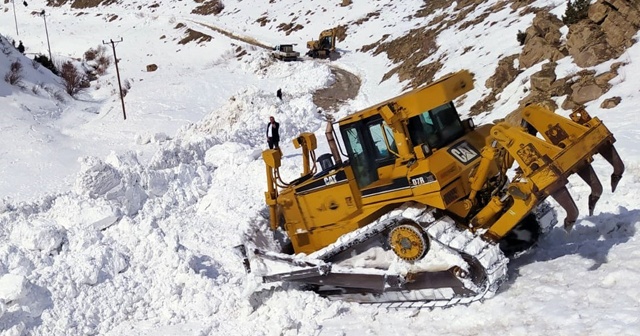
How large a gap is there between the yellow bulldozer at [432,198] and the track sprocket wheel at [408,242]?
0.01 metres

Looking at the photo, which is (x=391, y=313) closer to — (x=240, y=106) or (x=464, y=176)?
(x=464, y=176)

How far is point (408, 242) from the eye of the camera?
7215 mm

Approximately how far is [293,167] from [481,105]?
6.83 metres

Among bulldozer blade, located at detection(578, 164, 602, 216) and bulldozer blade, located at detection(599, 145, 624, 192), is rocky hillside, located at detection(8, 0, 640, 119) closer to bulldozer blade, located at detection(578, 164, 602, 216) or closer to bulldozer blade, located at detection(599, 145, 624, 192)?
bulldozer blade, located at detection(599, 145, 624, 192)

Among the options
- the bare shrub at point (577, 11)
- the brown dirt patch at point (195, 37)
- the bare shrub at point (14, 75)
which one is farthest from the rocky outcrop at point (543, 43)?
the brown dirt patch at point (195, 37)

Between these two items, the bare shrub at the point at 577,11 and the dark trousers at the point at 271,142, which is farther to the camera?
the bare shrub at the point at 577,11

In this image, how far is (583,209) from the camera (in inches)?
357

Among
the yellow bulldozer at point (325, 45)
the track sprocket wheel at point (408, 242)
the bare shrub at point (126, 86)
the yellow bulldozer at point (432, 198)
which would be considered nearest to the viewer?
the yellow bulldozer at point (432, 198)

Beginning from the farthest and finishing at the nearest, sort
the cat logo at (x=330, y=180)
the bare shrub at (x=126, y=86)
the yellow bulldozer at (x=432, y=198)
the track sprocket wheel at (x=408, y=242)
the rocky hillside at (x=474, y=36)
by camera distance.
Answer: the bare shrub at (x=126, y=86) < the rocky hillside at (x=474, y=36) < the cat logo at (x=330, y=180) < the track sprocket wheel at (x=408, y=242) < the yellow bulldozer at (x=432, y=198)

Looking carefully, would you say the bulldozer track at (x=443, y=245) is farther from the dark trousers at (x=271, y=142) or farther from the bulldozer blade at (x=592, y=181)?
the dark trousers at (x=271, y=142)

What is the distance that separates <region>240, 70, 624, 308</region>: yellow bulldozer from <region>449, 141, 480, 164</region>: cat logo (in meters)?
0.02

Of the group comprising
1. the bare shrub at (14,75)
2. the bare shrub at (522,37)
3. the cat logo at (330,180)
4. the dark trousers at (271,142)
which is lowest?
the cat logo at (330,180)

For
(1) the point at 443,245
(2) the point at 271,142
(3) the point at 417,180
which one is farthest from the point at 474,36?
(1) the point at 443,245

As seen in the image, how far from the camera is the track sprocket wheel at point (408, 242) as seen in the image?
23.4 feet
